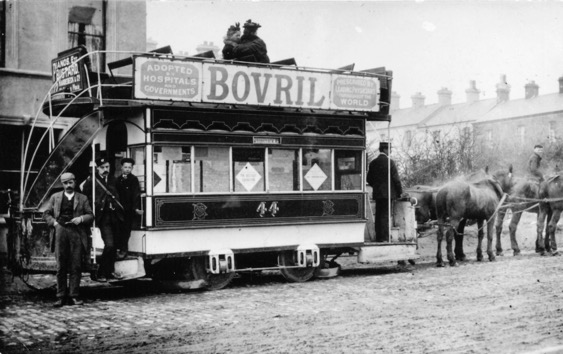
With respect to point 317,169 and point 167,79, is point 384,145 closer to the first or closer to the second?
point 317,169

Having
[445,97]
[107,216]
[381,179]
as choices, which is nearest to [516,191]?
[381,179]

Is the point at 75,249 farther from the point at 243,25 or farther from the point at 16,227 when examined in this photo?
the point at 243,25

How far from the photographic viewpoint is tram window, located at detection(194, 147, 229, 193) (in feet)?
38.0

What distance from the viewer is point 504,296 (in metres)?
10.3

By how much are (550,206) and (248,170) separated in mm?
8029

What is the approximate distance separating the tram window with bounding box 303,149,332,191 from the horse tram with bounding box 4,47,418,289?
0.8 inches

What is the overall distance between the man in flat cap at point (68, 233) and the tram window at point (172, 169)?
1.28 m

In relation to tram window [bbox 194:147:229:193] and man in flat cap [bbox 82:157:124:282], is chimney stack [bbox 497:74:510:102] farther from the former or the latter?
man in flat cap [bbox 82:157:124:282]

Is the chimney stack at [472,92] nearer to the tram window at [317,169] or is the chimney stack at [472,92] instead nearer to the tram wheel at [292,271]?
the tram window at [317,169]

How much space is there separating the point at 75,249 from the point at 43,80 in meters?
7.31

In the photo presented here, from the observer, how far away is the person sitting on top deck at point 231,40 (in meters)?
12.6

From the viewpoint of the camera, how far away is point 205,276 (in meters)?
11.7

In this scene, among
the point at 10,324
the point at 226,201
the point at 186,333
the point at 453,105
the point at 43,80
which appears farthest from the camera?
the point at 453,105

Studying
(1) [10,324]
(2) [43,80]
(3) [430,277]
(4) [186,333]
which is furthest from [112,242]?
(2) [43,80]
